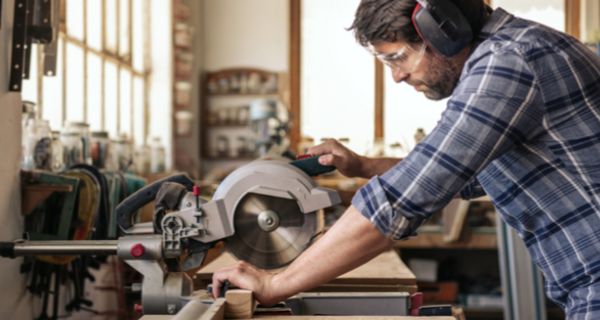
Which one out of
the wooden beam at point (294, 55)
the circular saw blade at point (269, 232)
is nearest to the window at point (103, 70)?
the wooden beam at point (294, 55)

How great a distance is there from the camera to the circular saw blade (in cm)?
164

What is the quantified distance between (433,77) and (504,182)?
0.77 feet

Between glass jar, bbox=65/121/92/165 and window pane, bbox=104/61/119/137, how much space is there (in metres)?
1.50

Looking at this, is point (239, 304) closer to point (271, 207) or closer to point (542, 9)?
point (271, 207)

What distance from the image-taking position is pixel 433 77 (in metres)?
1.54

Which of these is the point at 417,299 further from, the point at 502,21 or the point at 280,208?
the point at 502,21

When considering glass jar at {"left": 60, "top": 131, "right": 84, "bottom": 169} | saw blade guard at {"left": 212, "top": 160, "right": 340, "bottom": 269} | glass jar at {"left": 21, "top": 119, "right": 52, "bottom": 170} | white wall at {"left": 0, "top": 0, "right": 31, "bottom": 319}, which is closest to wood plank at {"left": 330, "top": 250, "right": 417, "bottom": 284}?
saw blade guard at {"left": 212, "top": 160, "right": 340, "bottom": 269}

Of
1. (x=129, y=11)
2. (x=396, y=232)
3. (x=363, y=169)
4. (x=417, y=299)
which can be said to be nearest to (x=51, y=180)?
(x=363, y=169)

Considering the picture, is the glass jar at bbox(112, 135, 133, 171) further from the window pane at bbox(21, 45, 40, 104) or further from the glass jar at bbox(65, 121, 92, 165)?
the window pane at bbox(21, 45, 40, 104)

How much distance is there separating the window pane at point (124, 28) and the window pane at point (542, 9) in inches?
142

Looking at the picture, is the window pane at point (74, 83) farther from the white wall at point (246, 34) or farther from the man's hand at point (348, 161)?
the white wall at point (246, 34)

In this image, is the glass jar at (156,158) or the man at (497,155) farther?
the glass jar at (156,158)

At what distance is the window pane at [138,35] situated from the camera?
21.3 ft

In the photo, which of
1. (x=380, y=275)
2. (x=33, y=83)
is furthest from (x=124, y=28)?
(x=380, y=275)
